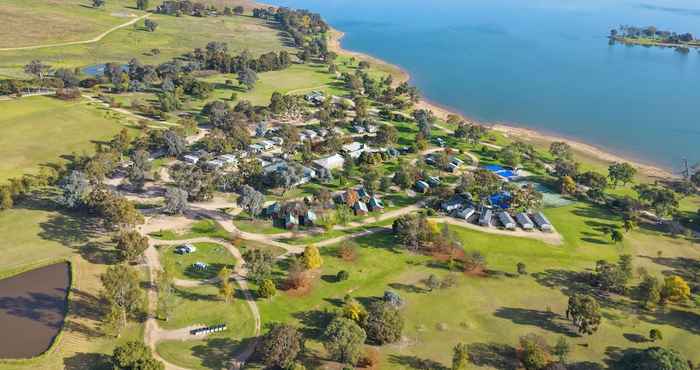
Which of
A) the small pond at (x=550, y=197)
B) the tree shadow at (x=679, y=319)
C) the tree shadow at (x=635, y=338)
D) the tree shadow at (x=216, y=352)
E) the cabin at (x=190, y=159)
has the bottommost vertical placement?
the tree shadow at (x=216, y=352)

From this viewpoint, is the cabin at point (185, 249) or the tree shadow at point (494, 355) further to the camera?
the cabin at point (185, 249)

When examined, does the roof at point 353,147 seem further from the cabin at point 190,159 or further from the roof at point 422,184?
the cabin at point 190,159

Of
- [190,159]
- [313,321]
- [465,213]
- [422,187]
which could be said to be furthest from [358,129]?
[313,321]

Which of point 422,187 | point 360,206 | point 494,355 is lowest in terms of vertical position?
point 494,355

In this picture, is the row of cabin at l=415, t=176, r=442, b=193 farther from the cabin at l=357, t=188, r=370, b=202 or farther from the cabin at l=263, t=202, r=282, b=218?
the cabin at l=263, t=202, r=282, b=218

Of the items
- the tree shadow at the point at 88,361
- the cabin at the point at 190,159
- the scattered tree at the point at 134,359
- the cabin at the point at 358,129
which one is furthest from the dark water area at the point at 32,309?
the cabin at the point at 358,129

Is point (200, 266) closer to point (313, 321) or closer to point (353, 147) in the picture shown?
point (313, 321)
